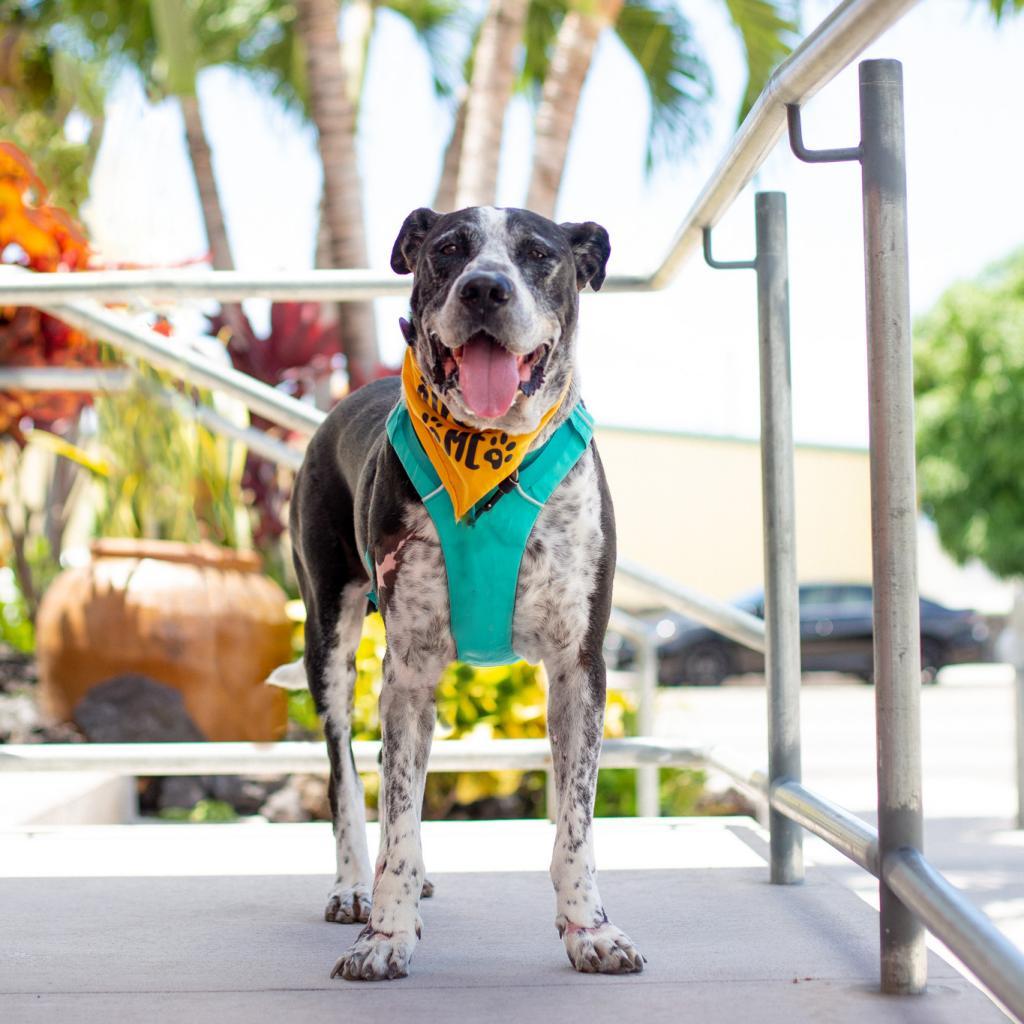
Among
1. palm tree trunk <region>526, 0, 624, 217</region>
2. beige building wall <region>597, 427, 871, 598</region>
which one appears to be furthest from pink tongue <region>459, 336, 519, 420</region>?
beige building wall <region>597, 427, 871, 598</region>

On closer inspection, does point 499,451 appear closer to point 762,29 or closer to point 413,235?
point 413,235

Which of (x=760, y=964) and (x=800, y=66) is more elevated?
(x=800, y=66)

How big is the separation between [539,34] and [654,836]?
13418 mm

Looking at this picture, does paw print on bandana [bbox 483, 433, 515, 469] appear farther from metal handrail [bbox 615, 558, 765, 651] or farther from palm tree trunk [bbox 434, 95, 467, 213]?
palm tree trunk [bbox 434, 95, 467, 213]

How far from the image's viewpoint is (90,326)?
12.9 ft

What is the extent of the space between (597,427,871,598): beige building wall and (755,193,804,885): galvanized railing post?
1116 inches

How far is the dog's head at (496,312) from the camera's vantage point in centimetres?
244

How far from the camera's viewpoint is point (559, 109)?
10203mm

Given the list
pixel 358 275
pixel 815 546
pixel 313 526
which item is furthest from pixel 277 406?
pixel 815 546

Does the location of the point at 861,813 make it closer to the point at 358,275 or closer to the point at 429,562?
the point at 358,275

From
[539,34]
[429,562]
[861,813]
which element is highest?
[539,34]

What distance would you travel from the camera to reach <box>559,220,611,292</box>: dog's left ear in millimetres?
2795

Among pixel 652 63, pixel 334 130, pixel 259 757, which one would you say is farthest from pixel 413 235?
pixel 652 63

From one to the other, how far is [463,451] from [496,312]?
0.26 metres
